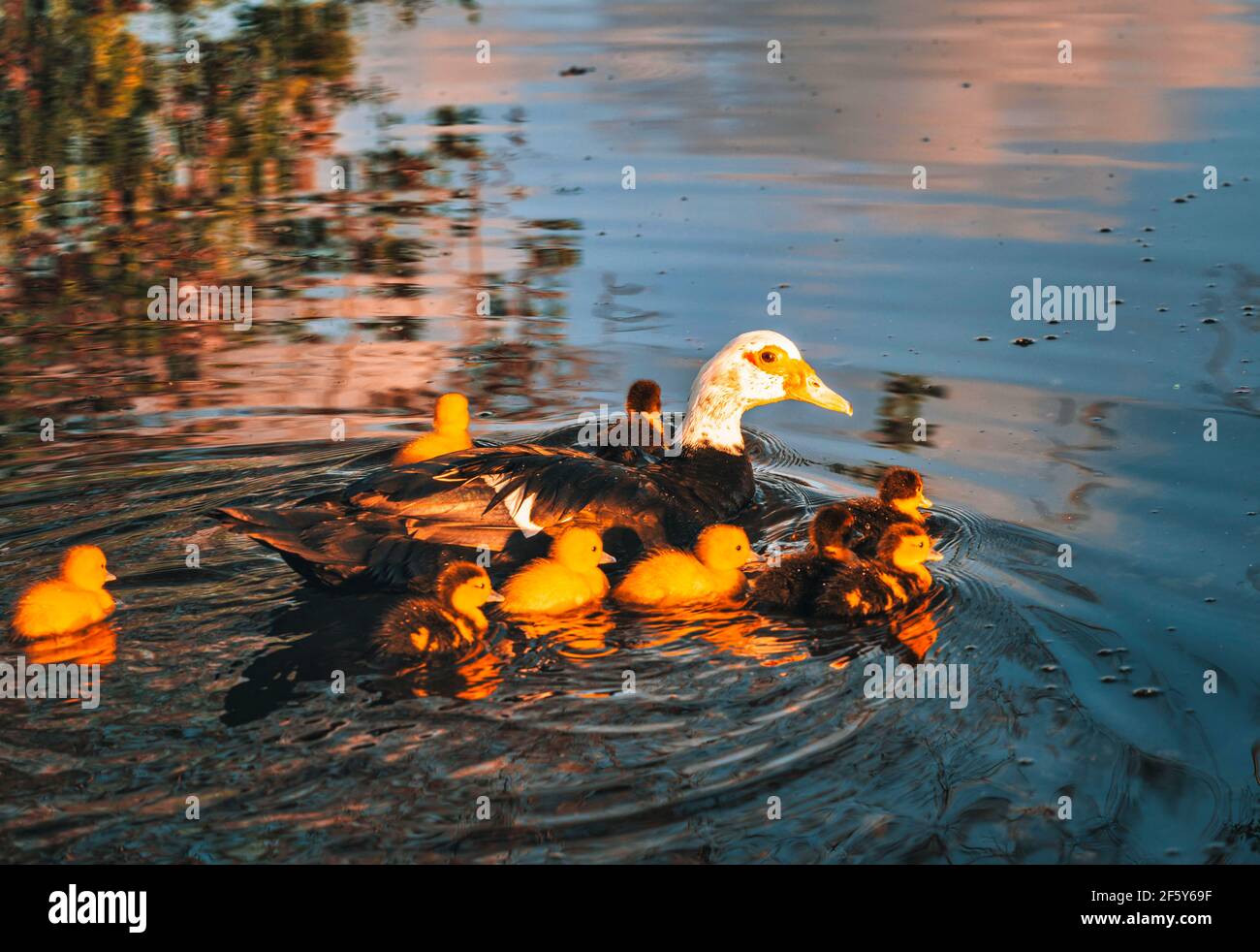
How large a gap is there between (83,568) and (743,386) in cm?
354

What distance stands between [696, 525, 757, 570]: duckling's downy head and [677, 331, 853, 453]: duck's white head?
1.43 meters

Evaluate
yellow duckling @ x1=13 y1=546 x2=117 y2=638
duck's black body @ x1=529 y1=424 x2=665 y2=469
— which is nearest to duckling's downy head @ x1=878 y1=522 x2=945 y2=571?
duck's black body @ x1=529 y1=424 x2=665 y2=469

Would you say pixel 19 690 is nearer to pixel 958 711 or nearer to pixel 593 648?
pixel 593 648

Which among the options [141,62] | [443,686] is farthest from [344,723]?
[141,62]

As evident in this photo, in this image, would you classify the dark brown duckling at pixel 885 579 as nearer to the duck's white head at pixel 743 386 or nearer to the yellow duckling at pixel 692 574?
the yellow duckling at pixel 692 574

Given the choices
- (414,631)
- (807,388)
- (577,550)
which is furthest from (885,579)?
(414,631)

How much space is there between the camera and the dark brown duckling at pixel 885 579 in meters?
6.59

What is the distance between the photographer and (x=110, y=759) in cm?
520

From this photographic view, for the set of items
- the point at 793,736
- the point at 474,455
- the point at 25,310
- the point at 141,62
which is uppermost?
the point at 141,62

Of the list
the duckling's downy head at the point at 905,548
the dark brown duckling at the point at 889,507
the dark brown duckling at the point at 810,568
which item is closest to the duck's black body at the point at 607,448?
the dark brown duckling at the point at 889,507

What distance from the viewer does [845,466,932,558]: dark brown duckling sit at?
7184 mm

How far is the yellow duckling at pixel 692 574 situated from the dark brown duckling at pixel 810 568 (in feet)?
0.44

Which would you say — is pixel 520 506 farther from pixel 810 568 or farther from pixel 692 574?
pixel 810 568

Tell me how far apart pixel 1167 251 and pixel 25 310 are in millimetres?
7629
